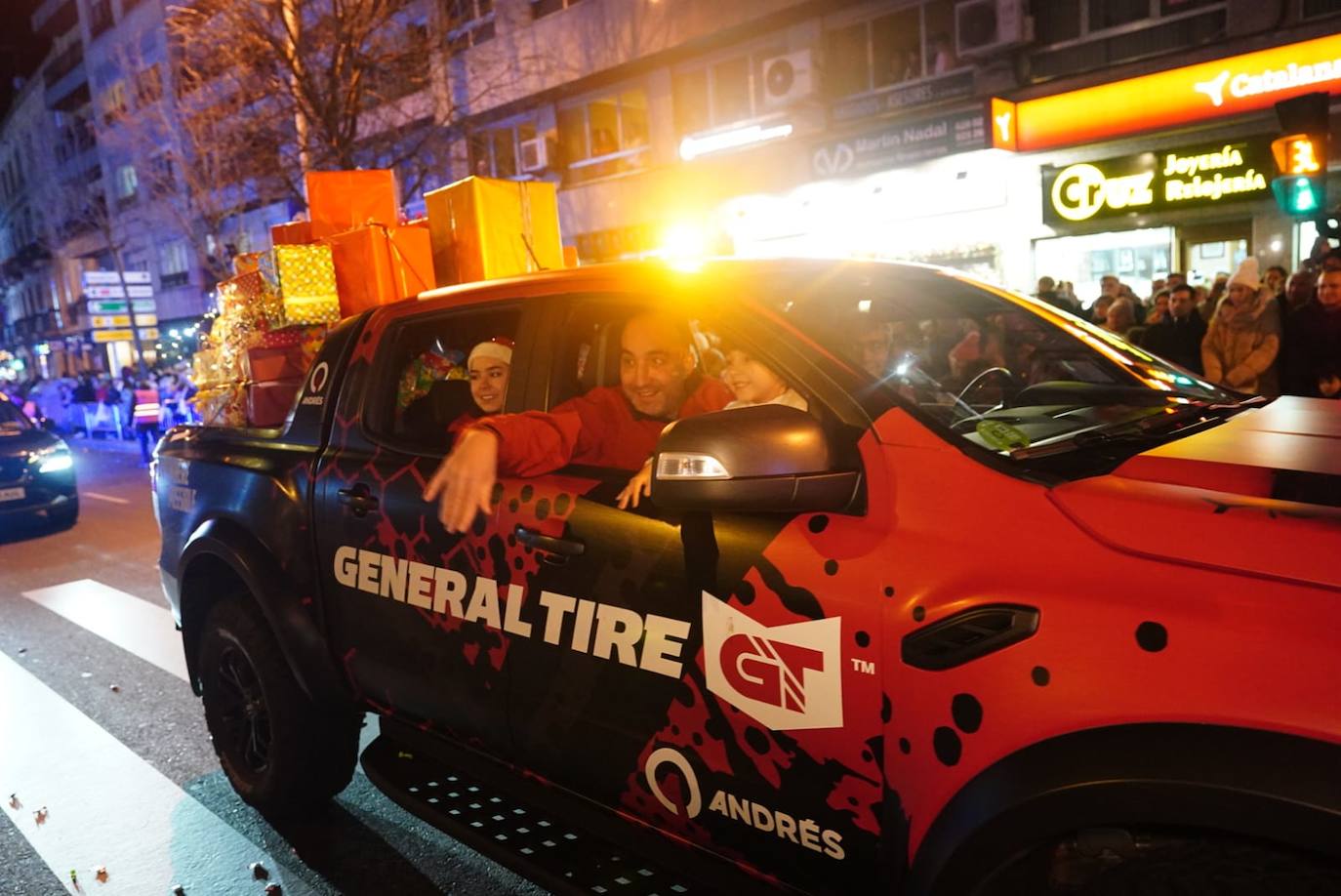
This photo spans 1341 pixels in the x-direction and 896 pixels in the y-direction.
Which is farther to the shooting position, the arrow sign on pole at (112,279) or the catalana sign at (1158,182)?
the arrow sign on pole at (112,279)

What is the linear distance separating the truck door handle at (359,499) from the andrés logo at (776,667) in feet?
4.27

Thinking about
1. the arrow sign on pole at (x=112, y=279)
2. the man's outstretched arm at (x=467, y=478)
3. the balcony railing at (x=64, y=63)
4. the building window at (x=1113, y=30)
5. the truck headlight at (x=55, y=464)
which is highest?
the balcony railing at (x=64, y=63)

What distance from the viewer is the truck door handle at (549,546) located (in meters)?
2.29

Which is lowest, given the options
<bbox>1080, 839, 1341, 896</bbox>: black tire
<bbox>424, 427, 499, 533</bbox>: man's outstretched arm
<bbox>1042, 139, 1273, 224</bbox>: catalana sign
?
<bbox>1080, 839, 1341, 896</bbox>: black tire

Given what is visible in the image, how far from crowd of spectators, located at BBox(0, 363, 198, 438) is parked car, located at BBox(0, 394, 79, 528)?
559 centimetres

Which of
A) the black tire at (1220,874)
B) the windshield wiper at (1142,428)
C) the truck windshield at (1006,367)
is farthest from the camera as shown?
the truck windshield at (1006,367)

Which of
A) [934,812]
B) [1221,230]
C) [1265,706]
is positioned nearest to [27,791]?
[934,812]

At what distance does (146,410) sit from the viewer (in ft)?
53.1

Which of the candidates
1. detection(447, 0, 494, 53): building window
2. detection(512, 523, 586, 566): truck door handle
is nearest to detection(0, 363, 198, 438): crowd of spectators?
detection(447, 0, 494, 53): building window

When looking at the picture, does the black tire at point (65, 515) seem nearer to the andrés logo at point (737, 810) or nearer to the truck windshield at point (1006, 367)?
the truck windshield at point (1006, 367)

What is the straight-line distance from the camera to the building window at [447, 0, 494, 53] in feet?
66.3

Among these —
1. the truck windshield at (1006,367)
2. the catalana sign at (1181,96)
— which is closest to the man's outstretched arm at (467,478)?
the truck windshield at (1006,367)

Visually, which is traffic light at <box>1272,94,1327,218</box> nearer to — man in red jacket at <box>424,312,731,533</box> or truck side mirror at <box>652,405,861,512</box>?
man in red jacket at <box>424,312,731,533</box>

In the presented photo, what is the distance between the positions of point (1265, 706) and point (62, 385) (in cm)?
3146
